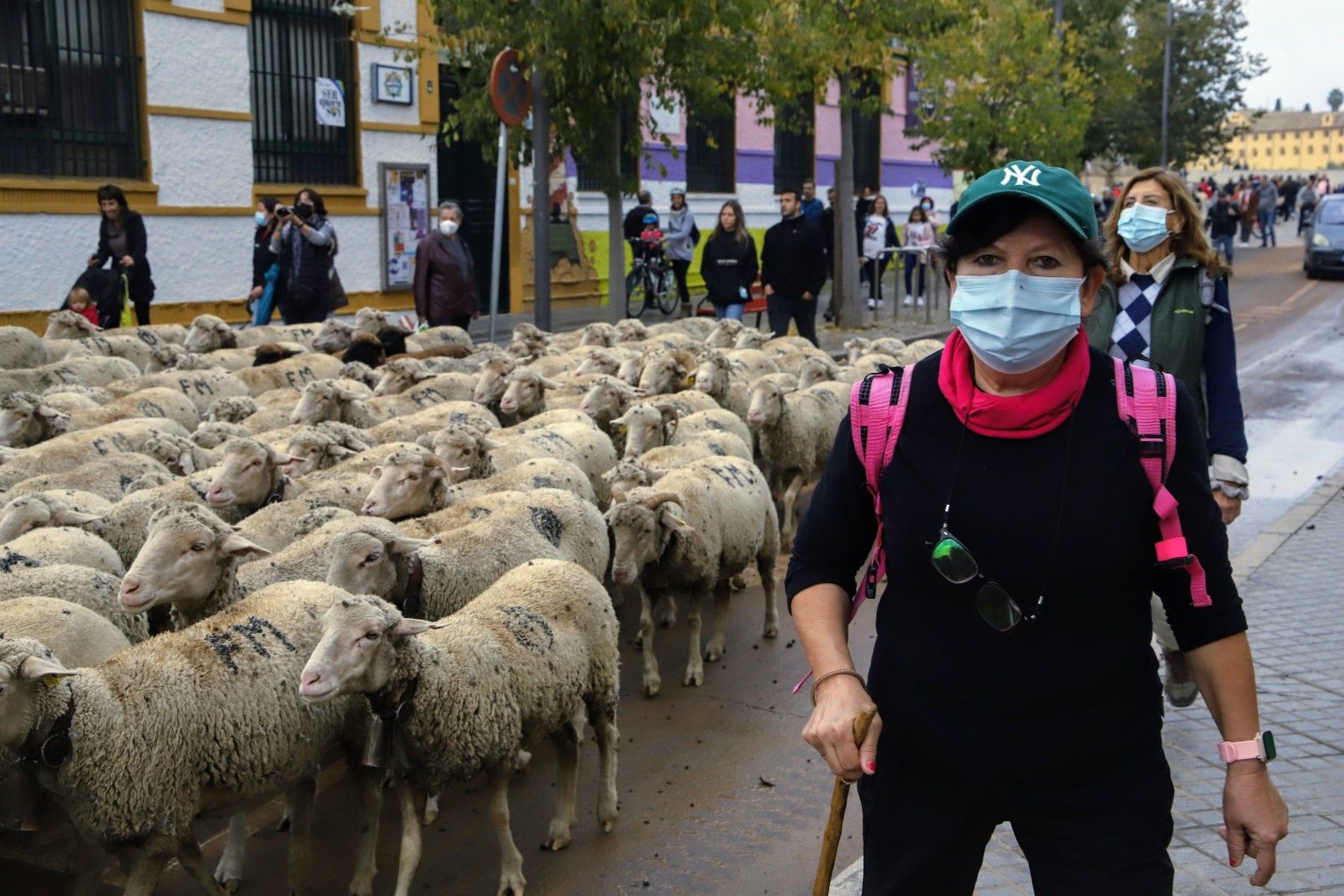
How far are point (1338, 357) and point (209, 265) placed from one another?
1468cm

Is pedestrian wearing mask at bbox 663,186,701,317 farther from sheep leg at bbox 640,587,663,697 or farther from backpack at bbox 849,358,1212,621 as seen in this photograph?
backpack at bbox 849,358,1212,621

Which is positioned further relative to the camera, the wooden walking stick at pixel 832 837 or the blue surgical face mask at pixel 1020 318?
the wooden walking stick at pixel 832 837

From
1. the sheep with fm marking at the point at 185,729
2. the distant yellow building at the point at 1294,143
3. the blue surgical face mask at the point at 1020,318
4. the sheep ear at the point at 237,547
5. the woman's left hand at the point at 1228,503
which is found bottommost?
the sheep with fm marking at the point at 185,729

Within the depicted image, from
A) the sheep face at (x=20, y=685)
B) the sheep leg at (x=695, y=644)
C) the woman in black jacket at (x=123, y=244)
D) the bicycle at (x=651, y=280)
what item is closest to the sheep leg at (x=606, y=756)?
the sheep leg at (x=695, y=644)

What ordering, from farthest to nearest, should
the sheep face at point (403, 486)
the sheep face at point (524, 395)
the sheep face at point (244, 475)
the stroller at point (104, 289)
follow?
the stroller at point (104, 289), the sheep face at point (524, 395), the sheep face at point (244, 475), the sheep face at point (403, 486)

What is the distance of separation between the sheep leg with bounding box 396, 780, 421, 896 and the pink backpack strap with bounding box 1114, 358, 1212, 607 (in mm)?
2813

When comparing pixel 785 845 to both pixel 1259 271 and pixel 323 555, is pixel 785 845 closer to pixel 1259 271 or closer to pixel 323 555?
pixel 323 555

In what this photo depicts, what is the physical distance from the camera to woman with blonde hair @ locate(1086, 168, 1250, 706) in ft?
14.3

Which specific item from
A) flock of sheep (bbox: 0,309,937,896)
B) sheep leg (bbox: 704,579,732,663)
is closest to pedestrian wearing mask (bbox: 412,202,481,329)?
flock of sheep (bbox: 0,309,937,896)

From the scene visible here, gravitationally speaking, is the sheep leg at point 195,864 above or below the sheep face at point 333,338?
below

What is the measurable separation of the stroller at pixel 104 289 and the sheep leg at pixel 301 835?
9.19m

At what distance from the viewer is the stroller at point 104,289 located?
12367 mm

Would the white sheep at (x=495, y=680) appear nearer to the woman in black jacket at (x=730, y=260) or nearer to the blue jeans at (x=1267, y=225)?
the woman in black jacket at (x=730, y=260)

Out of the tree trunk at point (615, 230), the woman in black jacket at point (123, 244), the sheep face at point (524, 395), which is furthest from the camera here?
the tree trunk at point (615, 230)
